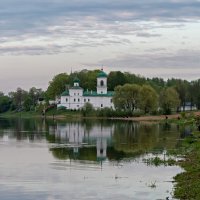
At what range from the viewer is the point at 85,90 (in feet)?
513

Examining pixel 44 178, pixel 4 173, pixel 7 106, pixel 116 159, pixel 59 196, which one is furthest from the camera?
pixel 7 106

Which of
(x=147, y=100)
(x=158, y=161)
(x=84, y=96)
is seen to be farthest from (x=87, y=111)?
(x=158, y=161)

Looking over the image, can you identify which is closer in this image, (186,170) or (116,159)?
(186,170)

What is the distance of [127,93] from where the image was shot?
121 meters

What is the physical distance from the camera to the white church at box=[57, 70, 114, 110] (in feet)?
489

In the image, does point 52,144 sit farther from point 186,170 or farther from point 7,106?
point 7,106

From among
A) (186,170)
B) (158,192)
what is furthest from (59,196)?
(186,170)

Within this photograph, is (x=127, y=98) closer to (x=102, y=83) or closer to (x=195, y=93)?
(x=195, y=93)

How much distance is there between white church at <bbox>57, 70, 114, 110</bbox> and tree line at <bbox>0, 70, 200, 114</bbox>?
4.30 metres

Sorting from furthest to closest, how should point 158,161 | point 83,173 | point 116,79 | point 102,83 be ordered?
point 116,79 → point 102,83 → point 158,161 → point 83,173

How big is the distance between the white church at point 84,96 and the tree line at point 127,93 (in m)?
4.30

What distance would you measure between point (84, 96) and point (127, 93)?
30.4 metres

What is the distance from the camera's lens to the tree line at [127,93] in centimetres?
11964

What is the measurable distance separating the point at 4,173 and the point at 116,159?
29.8ft
